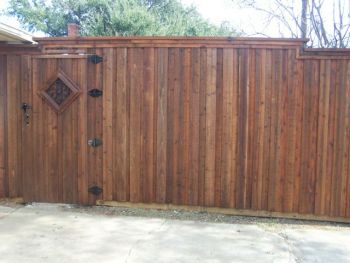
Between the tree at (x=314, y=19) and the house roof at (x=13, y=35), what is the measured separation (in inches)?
333

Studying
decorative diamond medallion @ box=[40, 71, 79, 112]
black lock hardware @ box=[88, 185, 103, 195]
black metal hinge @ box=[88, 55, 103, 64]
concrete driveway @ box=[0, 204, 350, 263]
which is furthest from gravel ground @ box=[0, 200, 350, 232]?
black metal hinge @ box=[88, 55, 103, 64]

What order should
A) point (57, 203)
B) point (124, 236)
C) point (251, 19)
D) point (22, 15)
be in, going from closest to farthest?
1. point (124, 236)
2. point (57, 203)
3. point (251, 19)
4. point (22, 15)

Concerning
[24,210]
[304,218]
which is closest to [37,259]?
[24,210]

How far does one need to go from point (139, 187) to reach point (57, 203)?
114 centimetres

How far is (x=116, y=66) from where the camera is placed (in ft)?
17.5

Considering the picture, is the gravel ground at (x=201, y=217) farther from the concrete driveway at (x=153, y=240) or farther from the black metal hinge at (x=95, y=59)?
the black metal hinge at (x=95, y=59)

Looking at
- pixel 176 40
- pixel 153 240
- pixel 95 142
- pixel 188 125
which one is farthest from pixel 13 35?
pixel 153 240

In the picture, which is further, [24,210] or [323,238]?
[24,210]

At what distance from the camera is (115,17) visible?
13.4m

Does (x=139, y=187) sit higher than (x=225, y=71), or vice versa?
(x=225, y=71)

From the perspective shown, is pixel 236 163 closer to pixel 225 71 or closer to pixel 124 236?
pixel 225 71

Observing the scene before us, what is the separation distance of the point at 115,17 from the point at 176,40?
28.9 ft

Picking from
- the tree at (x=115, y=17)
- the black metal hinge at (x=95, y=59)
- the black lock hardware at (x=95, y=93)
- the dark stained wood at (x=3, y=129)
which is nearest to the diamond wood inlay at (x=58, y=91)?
the black lock hardware at (x=95, y=93)

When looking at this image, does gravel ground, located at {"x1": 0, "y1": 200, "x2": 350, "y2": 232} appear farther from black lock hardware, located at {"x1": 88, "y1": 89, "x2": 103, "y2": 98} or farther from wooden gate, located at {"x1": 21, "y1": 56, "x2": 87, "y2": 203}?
black lock hardware, located at {"x1": 88, "y1": 89, "x2": 103, "y2": 98}
